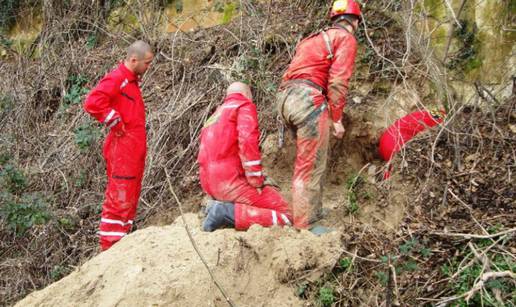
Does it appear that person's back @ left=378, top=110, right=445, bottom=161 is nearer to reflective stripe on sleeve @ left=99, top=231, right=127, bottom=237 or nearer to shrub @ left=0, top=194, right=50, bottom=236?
reflective stripe on sleeve @ left=99, top=231, right=127, bottom=237

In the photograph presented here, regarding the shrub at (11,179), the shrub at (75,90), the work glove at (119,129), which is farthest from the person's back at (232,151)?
the shrub at (75,90)

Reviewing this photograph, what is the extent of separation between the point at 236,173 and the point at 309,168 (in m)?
0.67

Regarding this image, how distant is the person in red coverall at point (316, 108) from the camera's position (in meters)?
5.55

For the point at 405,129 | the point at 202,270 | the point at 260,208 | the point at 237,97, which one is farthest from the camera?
the point at 405,129

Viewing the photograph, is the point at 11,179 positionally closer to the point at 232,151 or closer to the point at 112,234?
the point at 112,234

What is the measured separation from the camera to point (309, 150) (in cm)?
556

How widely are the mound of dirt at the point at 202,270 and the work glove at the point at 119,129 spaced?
166cm

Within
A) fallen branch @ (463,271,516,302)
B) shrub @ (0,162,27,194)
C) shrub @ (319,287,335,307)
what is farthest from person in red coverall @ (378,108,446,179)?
shrub @ (0,162,27,194)

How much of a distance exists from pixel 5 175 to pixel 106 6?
13.2ft

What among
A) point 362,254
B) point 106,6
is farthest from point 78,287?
point 106,6

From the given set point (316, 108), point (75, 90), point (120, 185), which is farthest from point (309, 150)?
point (75, 90)

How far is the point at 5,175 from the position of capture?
827 cm

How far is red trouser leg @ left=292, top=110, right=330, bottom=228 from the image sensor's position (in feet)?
18.2

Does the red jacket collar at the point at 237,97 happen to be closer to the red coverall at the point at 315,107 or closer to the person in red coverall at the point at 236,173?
the person in red coverall at the point at 236,173
